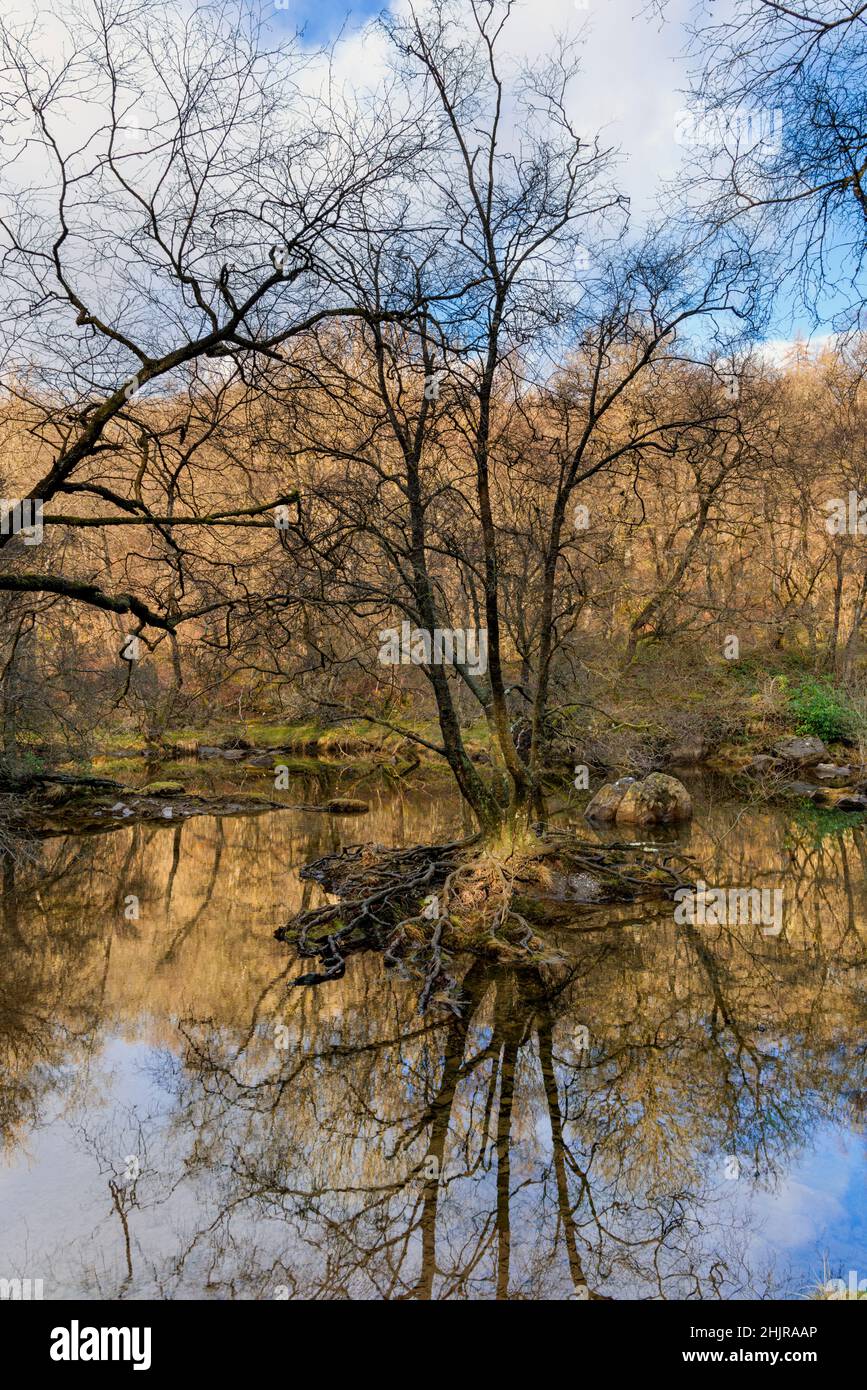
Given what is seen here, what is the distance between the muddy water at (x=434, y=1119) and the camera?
4605 mm

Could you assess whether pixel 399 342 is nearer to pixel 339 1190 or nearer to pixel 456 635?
pixel 456 635

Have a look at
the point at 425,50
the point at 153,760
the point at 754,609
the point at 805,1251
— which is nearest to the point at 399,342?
the point at 425,50

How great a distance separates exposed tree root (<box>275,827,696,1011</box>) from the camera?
29.7 ft

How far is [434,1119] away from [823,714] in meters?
19.4

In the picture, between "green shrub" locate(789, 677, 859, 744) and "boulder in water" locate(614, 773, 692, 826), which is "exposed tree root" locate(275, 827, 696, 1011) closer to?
"boulder in water" locate(614, 773, 692, 826)

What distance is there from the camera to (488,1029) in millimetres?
7430

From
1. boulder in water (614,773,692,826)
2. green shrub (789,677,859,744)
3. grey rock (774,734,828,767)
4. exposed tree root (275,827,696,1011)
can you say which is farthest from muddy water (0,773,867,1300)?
green shrub (789,677,859,744)

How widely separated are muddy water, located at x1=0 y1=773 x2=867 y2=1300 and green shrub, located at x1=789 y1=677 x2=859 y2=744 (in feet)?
42.2

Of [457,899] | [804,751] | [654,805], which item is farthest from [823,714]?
[457,899]

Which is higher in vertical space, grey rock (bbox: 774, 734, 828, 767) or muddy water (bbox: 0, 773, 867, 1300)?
grey rock (bbox: 774, 734, 828, 767)

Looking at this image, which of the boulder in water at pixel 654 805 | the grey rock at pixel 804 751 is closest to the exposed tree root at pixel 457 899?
the boulder in water at pixel 654 805

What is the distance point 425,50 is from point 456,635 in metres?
6.51

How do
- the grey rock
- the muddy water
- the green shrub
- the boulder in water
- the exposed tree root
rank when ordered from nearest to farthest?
1. the muddy water
2. the exposed tree root
3. the boulder in water
4. the grey rock
5. the green shrub

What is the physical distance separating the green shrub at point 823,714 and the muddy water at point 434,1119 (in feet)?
42.2
